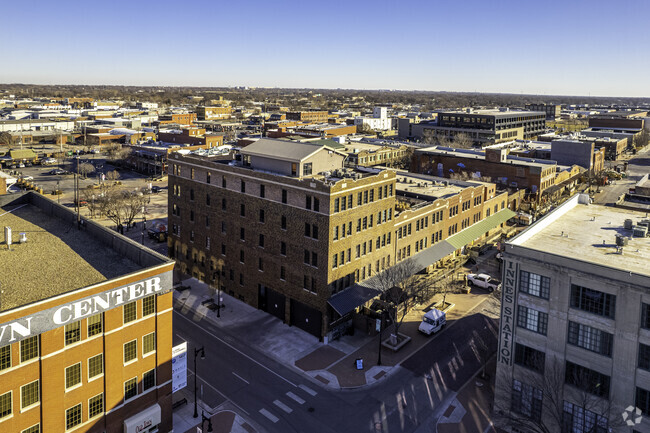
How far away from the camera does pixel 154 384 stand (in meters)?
33.7

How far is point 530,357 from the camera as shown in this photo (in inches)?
1373

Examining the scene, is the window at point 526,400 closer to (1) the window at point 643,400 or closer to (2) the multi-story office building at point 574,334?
(2) the multi-story office building at point 574,334

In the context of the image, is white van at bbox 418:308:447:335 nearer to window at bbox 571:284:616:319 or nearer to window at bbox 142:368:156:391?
window at bbox 571:284:616:319

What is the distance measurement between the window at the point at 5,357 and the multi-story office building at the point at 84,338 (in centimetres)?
5

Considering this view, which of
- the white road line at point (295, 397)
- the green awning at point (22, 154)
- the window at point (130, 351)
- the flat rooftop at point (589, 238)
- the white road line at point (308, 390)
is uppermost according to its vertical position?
the green awning at point (22, 154)

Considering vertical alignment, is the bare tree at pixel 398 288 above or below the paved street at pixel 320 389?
above

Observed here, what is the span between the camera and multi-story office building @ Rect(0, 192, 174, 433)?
26.9m

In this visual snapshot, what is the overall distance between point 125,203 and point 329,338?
58.4 meters

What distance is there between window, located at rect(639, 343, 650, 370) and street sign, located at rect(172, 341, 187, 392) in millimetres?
29900

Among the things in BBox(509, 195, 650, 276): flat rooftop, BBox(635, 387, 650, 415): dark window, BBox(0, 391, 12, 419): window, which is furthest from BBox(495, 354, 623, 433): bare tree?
BBox(0, 391, 12, 419): window

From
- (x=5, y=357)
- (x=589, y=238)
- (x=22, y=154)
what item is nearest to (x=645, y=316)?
→ (x=589, y=238)

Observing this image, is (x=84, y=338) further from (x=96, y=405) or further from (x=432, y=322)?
(x=432, y=322)

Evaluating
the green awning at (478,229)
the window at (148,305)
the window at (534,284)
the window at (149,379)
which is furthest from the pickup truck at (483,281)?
the window at (148,305)

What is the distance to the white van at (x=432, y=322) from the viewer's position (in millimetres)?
50562
